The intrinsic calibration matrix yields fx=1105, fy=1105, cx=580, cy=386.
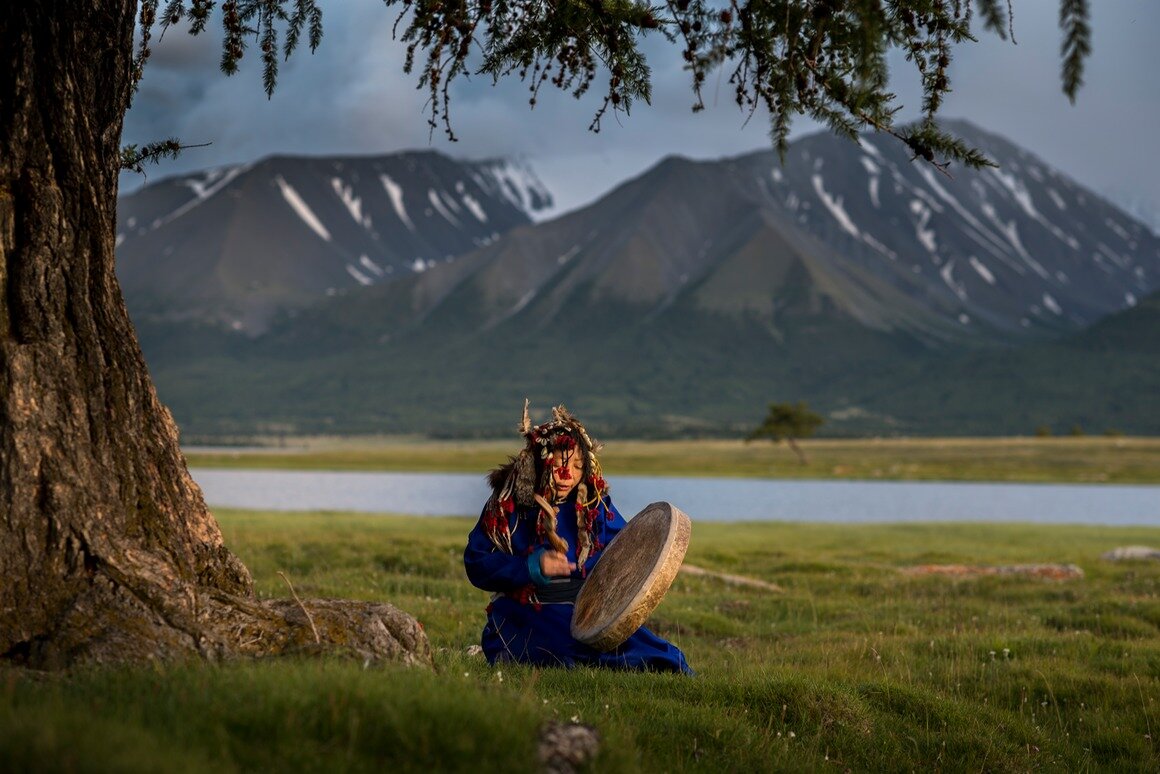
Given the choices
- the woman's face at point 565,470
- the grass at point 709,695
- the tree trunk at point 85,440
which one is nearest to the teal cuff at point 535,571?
the woman's face at point 565,470

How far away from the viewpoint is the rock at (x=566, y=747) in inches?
217

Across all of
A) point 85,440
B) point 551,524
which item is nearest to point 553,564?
point 551,524

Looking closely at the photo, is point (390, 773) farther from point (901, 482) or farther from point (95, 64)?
point (901, 482)

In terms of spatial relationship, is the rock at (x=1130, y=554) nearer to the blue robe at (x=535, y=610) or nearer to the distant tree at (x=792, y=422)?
the blue robe at (x=535, y=610)

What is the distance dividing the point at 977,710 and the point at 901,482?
3778 inches

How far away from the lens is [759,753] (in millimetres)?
7172

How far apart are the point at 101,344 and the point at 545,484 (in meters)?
3.91

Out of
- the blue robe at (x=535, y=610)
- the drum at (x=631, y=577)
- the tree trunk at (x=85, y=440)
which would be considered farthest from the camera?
the blue robe at (x=535, y=610)

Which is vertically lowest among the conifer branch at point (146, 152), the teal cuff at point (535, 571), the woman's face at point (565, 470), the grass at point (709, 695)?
the grass at point (709, 695)

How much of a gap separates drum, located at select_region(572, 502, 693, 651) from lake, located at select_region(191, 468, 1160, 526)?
4574 cm

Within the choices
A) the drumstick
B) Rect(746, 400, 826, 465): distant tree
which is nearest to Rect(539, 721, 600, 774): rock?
the drumstick

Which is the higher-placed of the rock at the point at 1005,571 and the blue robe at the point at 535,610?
the blue robe at the point at 535,610

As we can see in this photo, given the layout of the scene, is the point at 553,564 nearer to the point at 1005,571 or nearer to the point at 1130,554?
the point at 1005,571

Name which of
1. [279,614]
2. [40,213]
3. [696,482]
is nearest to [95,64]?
[40,213]
